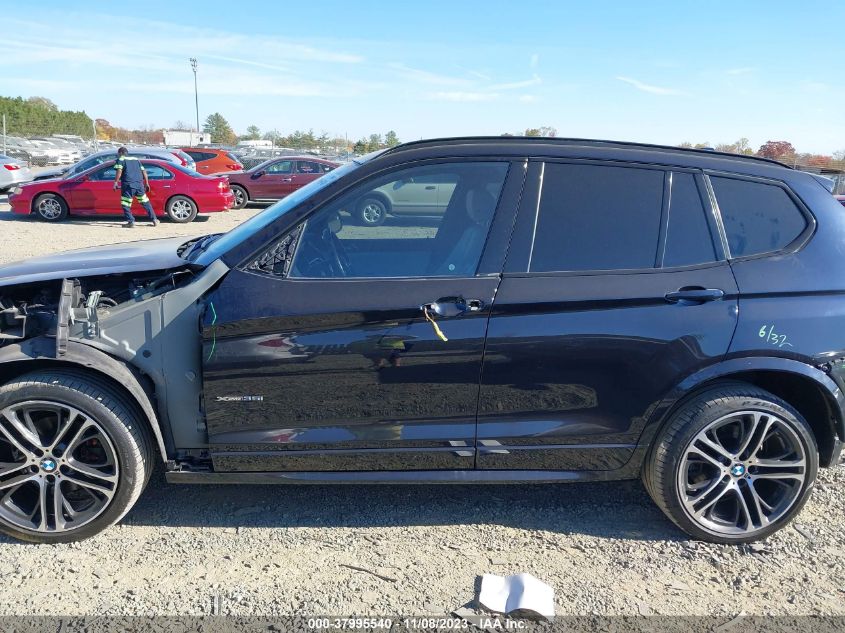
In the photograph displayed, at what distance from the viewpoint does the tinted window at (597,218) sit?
313cm

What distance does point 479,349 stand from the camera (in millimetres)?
3018

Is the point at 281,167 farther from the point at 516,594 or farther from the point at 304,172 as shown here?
the point at 516,594

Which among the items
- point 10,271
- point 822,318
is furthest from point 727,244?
point 10,271

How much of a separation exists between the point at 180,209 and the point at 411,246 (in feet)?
44.2

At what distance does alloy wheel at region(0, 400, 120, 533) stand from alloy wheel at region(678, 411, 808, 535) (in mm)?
2802

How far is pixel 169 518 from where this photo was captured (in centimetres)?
340

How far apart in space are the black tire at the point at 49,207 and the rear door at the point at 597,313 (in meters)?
14.7

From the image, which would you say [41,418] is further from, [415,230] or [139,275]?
[415,230]

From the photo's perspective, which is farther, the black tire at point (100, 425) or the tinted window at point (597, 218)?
the tinted window at point (597, 218)

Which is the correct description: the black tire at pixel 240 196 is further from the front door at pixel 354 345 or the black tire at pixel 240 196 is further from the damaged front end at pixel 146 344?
the front door at pixel 354 345

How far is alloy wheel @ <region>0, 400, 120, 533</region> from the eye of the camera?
3061 millimetres

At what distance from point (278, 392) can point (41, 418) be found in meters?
1.17

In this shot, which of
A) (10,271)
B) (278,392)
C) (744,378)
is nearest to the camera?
(278,392)

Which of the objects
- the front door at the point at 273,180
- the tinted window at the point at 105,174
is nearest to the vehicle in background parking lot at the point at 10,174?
the tinted window at the point at 105,174
